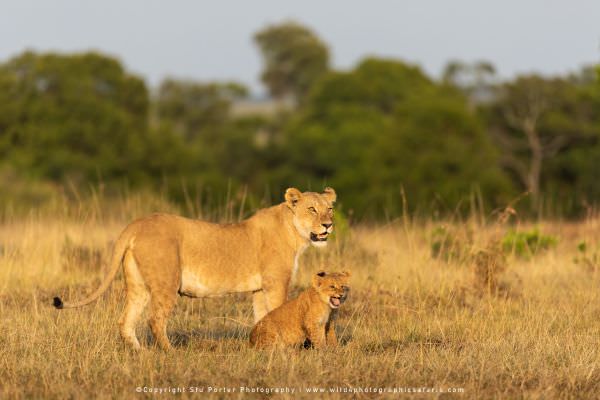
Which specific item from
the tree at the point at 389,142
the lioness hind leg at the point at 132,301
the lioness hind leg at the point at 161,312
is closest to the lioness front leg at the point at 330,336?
the lioness hind leg at the point at 161,312

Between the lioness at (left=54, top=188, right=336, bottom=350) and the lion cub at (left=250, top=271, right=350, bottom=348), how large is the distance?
315 mm

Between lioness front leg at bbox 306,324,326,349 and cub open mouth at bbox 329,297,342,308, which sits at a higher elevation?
cub open mouth at bbox 329,297,342,308

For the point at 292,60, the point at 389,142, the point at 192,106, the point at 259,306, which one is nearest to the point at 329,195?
the point at 259,306

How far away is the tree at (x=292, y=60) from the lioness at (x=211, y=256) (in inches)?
3152

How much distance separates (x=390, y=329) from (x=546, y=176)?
144 ft

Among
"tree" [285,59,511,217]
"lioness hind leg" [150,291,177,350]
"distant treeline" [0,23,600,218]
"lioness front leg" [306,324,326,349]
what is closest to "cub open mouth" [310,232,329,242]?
"lioness front leg" [306,324,326,349]

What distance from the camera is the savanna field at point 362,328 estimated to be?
6438mm

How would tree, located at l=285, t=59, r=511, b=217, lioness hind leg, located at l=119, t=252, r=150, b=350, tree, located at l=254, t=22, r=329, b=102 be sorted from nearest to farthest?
1. lioness hind leg, located at l=119, t=252, r=150, b=350
2. tree, located at l=285, t=59, r=511, b=217
3. tree, located at l=254, t=22, r=329, b=102

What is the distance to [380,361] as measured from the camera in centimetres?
698

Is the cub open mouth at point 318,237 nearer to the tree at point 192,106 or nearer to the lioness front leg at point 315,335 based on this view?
the lioness front leg at point 315,335

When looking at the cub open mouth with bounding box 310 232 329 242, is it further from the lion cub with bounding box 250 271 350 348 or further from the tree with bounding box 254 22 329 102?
the tree with bounding box 254 22 329 102

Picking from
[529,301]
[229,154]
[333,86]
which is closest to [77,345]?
[529,301]

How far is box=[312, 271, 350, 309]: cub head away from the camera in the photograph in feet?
24.2

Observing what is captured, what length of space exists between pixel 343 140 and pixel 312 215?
5067cm
